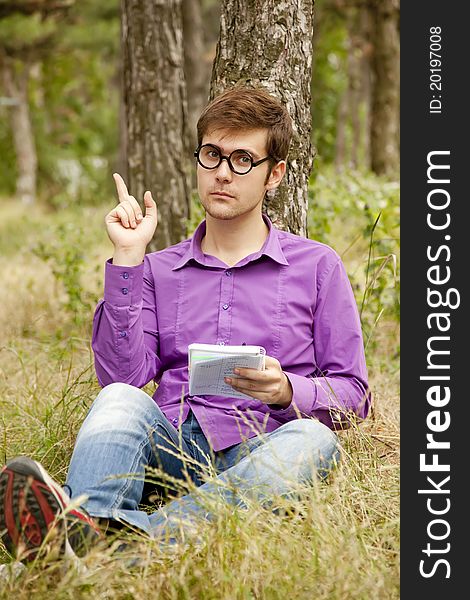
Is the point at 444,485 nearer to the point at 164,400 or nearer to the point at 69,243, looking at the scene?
the point at 164,400

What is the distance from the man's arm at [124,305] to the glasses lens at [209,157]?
8.7 inches

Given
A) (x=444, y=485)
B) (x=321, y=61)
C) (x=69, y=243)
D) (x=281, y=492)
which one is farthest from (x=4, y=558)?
(x=321, y=61)

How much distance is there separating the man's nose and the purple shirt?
290 millimetres

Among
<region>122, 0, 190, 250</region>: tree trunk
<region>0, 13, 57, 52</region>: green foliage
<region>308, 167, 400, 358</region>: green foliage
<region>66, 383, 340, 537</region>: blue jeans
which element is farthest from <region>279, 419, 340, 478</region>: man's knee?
<region>0, 13, 57, 52</region>: green foliage

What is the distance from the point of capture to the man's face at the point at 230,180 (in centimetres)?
326

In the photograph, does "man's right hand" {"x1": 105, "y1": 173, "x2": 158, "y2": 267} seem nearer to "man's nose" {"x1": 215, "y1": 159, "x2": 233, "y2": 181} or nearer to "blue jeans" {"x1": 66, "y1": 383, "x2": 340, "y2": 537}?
"man's nose" {"x1": 215, "y1": 159, "x2": 233, "y2": 181}

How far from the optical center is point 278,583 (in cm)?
253

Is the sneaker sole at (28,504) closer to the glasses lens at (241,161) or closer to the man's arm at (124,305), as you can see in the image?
the man's arm at (124,305)

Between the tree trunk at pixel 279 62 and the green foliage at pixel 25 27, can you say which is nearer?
the tree trunk at pixel 279 62

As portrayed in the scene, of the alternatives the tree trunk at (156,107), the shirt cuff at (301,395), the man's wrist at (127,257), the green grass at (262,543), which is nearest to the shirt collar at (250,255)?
the man's wrist at (127,257)

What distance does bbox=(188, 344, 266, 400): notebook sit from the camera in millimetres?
2891

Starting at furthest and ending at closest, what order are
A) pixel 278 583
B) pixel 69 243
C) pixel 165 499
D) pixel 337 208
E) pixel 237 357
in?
1. pixel 69 243
2. pixel 337 208
3. pixel 165 499
4. pixel 237 357
5. pixel 278 583

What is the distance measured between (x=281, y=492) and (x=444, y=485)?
0.54 metres

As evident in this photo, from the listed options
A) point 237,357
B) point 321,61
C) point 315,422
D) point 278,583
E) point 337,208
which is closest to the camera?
point 278,583
